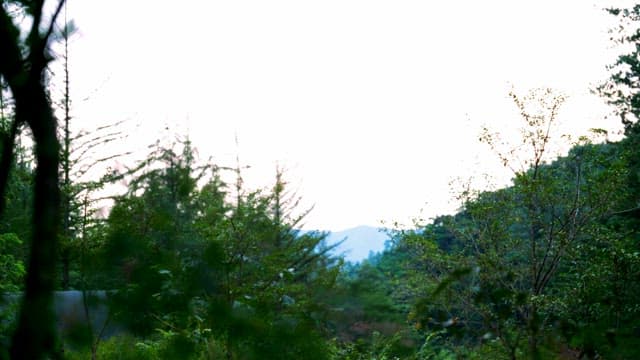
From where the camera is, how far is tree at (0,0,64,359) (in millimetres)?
776

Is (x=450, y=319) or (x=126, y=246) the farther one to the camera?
(x=450, y=319)

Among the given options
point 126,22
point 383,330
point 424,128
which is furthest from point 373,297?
point 424,128

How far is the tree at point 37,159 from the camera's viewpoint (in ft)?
2.55

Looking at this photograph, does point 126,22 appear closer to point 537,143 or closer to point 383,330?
point 383,330

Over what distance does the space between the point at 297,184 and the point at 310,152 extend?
0.99m

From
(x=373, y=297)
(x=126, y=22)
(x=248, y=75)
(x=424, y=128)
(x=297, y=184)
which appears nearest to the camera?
(x=373, y=297)

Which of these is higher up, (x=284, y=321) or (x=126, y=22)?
(x=126, y=22)

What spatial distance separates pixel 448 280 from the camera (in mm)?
1093

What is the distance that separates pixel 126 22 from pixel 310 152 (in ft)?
54.6

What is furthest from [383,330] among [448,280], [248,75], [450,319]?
[248,75]

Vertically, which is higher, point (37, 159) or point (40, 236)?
point (37, 159)

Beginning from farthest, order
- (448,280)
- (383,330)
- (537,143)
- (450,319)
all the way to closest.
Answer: (537,143)
(383,330)
(450,319)
(448,280)

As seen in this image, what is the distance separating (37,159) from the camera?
87 centimetres

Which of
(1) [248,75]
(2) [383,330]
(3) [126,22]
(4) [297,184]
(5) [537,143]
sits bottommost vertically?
(2) [383,330]
